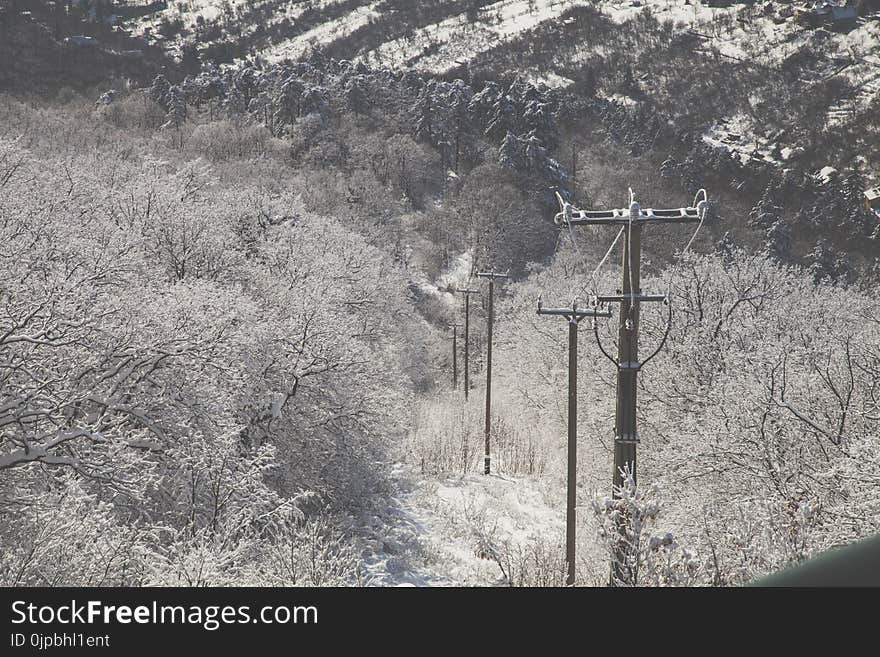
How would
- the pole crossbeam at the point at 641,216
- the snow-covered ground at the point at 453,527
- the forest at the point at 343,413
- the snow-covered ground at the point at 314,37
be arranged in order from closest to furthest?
1. the forest at the point at 343,413
2. the pole crossbeam at the point at 641,216
3. the snow-covered ground at the point at 453,527
4. the snow-covered ground at the point at 314,37

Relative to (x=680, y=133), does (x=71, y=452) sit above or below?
above

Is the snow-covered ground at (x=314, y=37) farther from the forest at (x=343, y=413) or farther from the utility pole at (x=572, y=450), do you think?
the utility pole at (x=572, y=450)

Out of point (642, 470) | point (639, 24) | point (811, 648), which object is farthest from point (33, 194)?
point (639, 24)

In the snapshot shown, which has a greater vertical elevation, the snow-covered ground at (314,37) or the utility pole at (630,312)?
the snow-covered ground at (314,37)

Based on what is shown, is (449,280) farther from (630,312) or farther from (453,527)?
(630,312)

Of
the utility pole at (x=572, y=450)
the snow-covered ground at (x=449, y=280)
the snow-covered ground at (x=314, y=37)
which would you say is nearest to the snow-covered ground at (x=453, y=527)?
the utility pole at (x=572, y=450)

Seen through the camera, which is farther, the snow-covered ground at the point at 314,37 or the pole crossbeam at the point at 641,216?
the snow-covered ground at the point at 314,37

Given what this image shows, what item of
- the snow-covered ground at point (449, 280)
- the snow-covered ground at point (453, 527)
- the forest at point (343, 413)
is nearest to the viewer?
the forest at point (343, 413)

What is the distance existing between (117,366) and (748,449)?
1318 cm

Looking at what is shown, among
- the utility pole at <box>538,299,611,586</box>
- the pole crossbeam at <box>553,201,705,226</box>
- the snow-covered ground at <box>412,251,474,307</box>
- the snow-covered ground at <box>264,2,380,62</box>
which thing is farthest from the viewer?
the snow-covered ground at <box>264,2,380,62</box>

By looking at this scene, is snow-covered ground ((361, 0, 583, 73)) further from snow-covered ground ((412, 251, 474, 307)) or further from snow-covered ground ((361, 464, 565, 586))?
snow-covered ground ((361, 464, 565, 586))

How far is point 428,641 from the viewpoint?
3.78 feet

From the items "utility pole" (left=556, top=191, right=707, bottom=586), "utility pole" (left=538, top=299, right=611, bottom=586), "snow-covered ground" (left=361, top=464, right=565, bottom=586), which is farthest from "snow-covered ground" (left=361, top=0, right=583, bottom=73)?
"utility pole" (left=556, top=191, right=707, bottom=586)

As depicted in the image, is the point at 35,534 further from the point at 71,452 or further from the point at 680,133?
the point at 680,133
